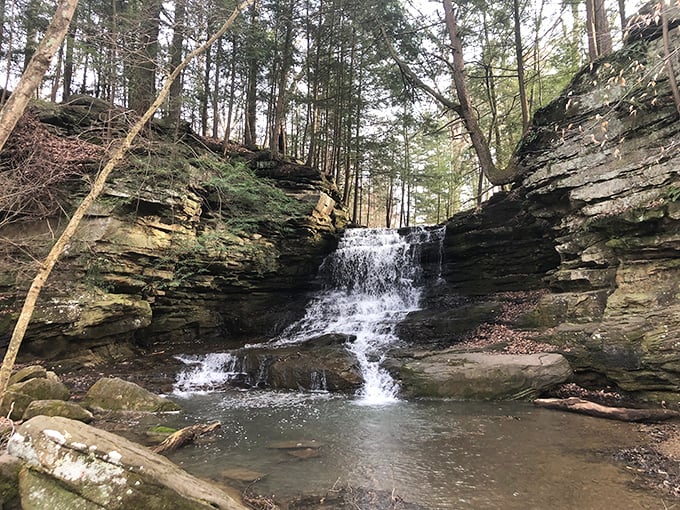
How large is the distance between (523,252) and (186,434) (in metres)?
12.1

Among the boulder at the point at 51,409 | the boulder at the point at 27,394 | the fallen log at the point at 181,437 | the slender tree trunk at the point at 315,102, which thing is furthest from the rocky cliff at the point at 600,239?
the slender tree trunk at the point at 315,102

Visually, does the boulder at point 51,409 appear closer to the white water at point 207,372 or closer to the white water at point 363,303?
the white water at point 207,372

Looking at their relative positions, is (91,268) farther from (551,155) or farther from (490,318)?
(551,155)

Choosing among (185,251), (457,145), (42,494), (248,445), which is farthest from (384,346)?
(457,145)

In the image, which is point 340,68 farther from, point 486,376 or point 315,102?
point 486,376

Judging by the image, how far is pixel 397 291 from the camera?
1530cm

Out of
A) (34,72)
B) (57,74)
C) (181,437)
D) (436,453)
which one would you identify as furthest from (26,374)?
(57,74)

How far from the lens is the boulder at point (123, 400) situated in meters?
7.40

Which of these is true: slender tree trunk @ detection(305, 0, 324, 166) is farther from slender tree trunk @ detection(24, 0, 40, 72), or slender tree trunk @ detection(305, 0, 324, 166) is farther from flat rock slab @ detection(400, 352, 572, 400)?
flat rock slab @ detection(400, 352, 572, 400)

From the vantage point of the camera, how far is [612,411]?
21.3 ft

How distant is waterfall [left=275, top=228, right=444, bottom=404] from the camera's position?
13.1 meters

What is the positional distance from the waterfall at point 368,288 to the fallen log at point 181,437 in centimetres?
562

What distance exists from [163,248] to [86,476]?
10251 millimetres

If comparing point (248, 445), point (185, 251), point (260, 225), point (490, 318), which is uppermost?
point (260, 225)
